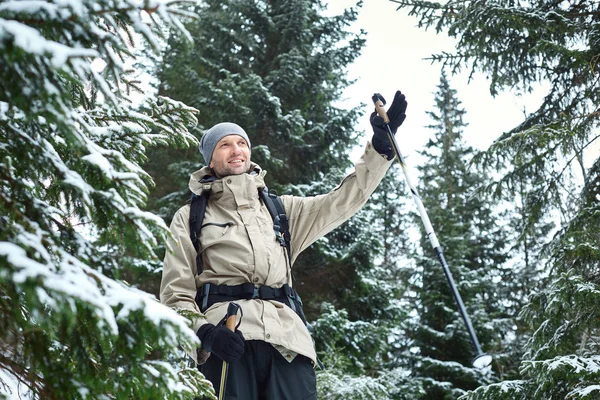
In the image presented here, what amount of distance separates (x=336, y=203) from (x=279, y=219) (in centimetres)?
40

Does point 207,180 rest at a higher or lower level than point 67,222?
higher

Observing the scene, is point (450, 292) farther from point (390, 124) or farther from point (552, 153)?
point (390, 124)

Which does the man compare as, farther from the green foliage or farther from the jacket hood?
the green foliage

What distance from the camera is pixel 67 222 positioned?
7.08ft

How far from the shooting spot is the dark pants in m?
3.11

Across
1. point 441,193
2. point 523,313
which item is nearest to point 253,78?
point 523,313

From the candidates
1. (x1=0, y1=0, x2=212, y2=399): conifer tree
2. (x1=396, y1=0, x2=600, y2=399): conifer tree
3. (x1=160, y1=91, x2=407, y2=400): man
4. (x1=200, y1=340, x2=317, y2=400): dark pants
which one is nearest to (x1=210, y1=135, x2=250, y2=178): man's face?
(x1=160, y1=91, x2=407, y2=400): man

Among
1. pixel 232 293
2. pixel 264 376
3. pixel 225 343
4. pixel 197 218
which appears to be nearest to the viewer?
pixel 225 343

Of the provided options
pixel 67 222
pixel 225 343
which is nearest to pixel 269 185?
pixel 225 343

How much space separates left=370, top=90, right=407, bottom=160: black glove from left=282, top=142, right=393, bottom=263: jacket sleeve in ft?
0.15

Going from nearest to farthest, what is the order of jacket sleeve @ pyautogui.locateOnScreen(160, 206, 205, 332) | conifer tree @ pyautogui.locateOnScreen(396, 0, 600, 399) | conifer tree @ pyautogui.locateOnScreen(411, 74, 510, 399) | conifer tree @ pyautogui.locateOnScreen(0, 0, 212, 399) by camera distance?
1. conifer tree @ pyautogui.locateOnScreen(0, 0, 212, 399)
2. jacket sleeve @ pyautogui.locateOnScreen(160, 206, 205, 332)
3. conifer tree @ pyautogui.locateOnScreen(396, 0, 600, 399)
4. conifer tree @ pyautogui.locateOnScreen(411, 74, 510, 399)

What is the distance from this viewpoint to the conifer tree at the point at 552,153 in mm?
5680

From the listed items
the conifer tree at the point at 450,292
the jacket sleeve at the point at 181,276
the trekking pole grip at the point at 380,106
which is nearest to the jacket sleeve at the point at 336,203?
the trekking pole grip at the point at 380,106

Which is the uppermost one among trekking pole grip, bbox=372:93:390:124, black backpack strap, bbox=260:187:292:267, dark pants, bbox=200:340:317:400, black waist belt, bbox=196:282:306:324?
trekking pole grip, bbox=372:93:390:124
